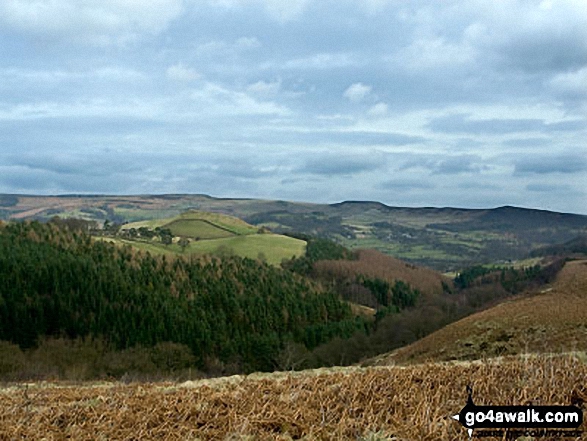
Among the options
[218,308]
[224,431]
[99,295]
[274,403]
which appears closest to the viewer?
[224,431]

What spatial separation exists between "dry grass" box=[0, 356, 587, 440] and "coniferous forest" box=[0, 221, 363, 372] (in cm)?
9266

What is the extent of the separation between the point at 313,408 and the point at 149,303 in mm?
120110

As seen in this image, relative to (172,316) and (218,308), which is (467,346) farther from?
(218,308)

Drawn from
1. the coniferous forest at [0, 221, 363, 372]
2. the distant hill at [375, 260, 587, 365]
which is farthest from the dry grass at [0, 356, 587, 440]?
the coniferous forest at [0, 221, 363, 372]

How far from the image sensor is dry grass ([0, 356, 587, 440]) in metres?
7.13

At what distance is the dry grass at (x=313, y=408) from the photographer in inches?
281

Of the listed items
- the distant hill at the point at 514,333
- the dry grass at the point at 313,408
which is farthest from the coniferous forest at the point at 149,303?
the dry grass at the point at 313,408

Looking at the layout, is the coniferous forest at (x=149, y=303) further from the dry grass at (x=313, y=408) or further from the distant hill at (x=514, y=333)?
the dry grass at (x=313, y=408)

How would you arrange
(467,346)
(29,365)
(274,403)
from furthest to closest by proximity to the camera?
(29,365)
(467,346)
(274,403)

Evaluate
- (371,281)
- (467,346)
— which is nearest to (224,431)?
(467,346)

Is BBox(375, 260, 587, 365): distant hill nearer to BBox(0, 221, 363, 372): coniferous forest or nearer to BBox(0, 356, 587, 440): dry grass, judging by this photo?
BBox(0, 356, 587, 440): dry grass

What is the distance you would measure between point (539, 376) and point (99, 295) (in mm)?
126744

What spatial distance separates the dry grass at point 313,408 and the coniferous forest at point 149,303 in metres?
92.7

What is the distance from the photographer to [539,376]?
8.59 metres
